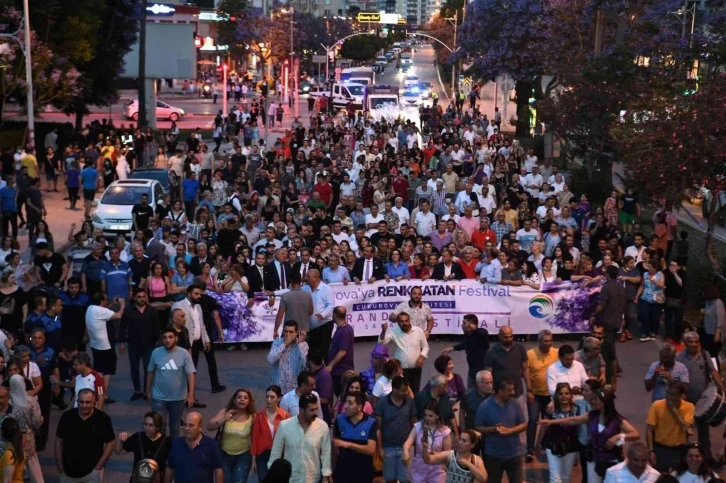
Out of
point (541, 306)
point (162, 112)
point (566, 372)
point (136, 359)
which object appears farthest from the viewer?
point (162, 112)

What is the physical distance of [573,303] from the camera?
16812 mm

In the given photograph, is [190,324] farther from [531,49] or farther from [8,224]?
[531,49]

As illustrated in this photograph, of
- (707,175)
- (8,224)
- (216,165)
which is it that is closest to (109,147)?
(216,165)

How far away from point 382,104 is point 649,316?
31422 mm

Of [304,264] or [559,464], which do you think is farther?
[304,264]

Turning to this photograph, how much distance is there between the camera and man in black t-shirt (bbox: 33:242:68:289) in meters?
16.0

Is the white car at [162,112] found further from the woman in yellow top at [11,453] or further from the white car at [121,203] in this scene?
the woman in yellow top at [11,453]

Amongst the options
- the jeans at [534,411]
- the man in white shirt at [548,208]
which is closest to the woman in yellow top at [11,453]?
the jeans at [534,411]

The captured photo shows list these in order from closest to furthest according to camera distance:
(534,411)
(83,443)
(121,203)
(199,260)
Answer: (83,443), (534,411), (199,260), (121,203)

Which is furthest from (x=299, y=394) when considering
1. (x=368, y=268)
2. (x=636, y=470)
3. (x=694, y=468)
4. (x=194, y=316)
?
(x=368, y=268)

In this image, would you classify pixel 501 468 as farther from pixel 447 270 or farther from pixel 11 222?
pixel 11 222

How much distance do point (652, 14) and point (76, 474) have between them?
119 ft

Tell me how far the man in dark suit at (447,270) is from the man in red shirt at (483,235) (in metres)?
2.13

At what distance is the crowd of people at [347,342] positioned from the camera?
30.8 ft
